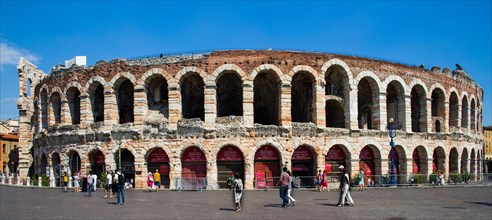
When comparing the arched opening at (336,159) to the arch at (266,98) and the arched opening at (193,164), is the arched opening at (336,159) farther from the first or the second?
the arched opening at (193,164)

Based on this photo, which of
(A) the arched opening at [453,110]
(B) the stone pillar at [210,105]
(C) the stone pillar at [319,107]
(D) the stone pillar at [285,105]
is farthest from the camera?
(A) the arched opening at [453,110]

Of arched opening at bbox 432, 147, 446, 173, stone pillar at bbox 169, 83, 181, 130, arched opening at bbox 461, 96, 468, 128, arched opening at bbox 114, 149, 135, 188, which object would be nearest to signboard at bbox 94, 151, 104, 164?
arched opening at bbox 114, 149, 135, 188

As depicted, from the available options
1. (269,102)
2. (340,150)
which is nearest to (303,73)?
(269,102)

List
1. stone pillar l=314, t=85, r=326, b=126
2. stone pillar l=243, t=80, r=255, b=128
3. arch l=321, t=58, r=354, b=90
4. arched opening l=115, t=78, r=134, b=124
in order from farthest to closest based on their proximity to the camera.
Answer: arched opening l=115, t=78, r=134, b=124 < arch l=321, t=58, r=354, b=90 < stone pillar l=314, t=85, r=326, b=126 < stone pillar l=243, t=80, r=255, b=128

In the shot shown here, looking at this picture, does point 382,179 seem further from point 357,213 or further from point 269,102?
point 357,213

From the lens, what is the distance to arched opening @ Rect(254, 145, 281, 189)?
88.0 feet

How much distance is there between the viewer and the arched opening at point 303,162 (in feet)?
90.7

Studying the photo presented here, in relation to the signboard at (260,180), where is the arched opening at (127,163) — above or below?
above

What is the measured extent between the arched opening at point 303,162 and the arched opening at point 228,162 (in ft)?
11.7

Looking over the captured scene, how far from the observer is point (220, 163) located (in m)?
26.9

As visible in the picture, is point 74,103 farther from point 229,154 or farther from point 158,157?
point 229,154

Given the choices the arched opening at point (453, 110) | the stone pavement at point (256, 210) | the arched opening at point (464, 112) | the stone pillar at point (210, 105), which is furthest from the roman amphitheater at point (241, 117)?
the stone pavement at point (256, 210)

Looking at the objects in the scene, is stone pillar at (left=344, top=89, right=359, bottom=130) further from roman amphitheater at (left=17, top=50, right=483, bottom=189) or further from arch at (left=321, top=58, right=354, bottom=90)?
arch at (left=321, top=58, right=354, bottom=90)

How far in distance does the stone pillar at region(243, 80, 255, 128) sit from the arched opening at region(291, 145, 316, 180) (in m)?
3.76
